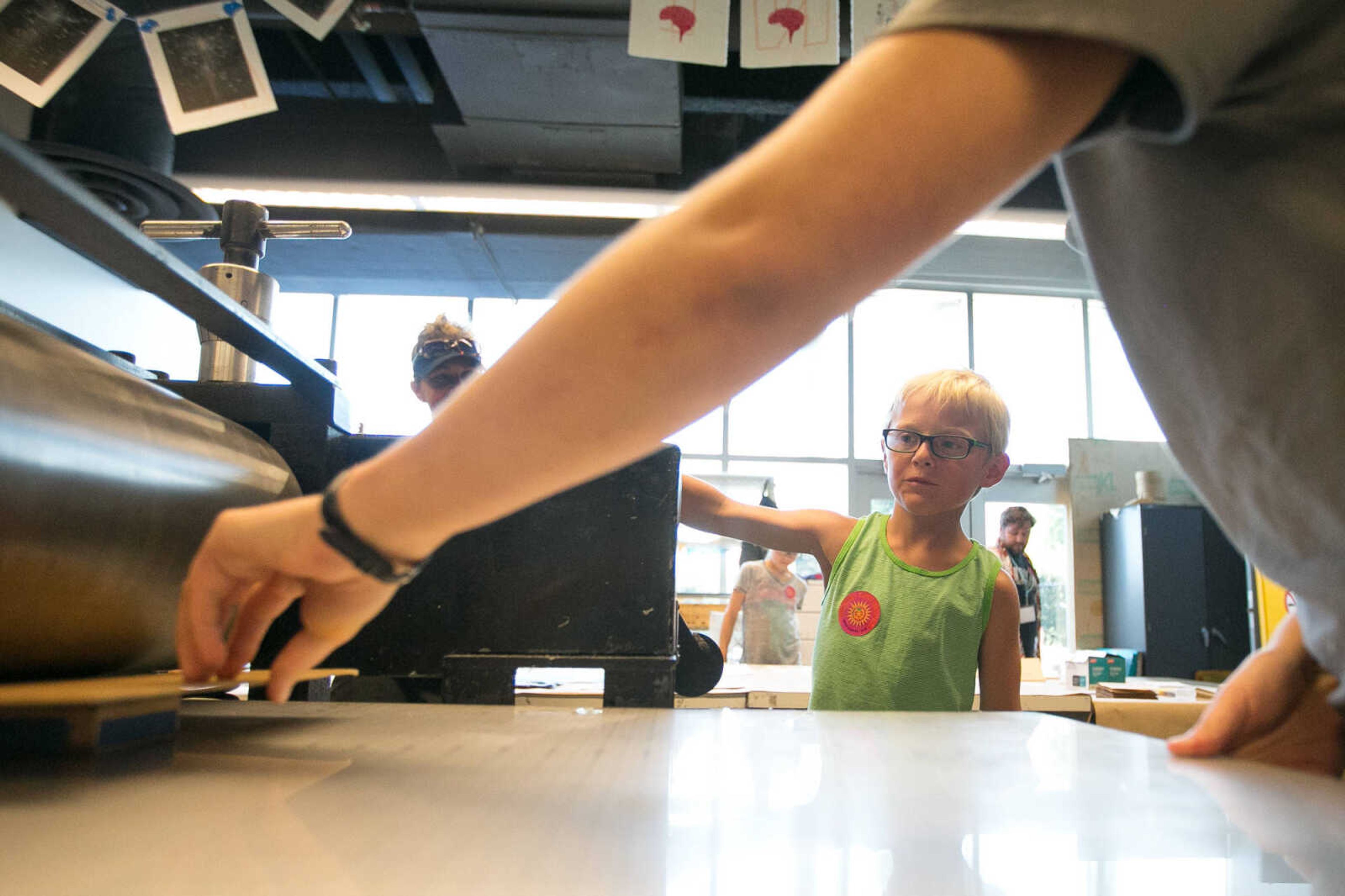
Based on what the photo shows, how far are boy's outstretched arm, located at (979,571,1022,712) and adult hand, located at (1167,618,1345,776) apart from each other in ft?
2.79

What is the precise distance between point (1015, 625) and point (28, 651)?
4.39ft

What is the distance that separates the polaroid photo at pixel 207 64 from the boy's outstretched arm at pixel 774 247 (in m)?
1.84

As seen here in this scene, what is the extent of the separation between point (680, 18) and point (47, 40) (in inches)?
56.9

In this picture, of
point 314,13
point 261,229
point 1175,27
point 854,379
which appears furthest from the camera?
point 854,379

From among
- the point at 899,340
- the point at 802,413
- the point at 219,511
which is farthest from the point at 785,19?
the point at 899,340

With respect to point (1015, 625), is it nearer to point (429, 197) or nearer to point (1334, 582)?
point (1334, 582)

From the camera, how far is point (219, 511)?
30.5 inches

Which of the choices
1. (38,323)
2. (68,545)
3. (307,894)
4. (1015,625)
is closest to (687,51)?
(1015,625)

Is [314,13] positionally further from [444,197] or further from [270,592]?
[270,592]

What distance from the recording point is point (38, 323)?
0.77m

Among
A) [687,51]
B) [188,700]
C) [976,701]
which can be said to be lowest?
[976,701]

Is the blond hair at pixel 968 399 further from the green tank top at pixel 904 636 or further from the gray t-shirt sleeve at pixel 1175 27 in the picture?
the gray t-shirt sleeve at pixel 1175 27

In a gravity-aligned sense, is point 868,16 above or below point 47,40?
above

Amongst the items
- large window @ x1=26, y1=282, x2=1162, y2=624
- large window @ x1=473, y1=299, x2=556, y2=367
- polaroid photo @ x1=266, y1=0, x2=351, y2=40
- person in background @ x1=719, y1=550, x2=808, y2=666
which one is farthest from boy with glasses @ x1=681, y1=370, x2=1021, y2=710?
large window @ x1=473, y1=299, x2=556, y2=367
